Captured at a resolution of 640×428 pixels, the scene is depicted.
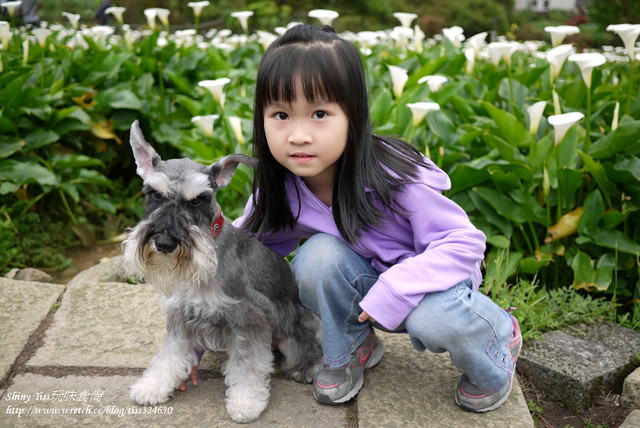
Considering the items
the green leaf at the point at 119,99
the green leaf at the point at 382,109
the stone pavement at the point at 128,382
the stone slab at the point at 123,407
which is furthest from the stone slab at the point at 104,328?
the green leaf at the point at 382,109

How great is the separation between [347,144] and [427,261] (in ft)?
1.89

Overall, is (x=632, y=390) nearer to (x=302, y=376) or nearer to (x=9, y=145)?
(x=302, y=376)

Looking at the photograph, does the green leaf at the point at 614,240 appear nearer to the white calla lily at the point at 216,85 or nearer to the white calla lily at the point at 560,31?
the white calla lily at the point at 560,31

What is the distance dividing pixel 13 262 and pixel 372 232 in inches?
112

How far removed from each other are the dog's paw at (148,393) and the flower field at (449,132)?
5.24 feet

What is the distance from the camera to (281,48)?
7.39 ft

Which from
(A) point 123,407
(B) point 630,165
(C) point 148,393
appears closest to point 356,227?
(C) point 148,393

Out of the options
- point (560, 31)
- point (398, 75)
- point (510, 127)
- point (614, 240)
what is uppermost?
point (560, 31)

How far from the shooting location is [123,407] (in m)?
2.41

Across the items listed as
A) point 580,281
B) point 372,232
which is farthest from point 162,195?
point 580,281

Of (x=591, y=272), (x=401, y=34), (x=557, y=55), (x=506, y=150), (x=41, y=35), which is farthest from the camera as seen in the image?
(x=401, y=34)

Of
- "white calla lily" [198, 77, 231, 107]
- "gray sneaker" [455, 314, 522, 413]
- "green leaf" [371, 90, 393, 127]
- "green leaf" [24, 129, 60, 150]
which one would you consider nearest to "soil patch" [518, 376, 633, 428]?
"gray sneaker" [455, 314, 522, 413]

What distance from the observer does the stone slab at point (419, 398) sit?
7.72ft

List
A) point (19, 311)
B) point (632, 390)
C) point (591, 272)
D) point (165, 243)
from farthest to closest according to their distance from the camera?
point (591, 272)
point (19, 311)
point (632, 390)
point (165, 243)
